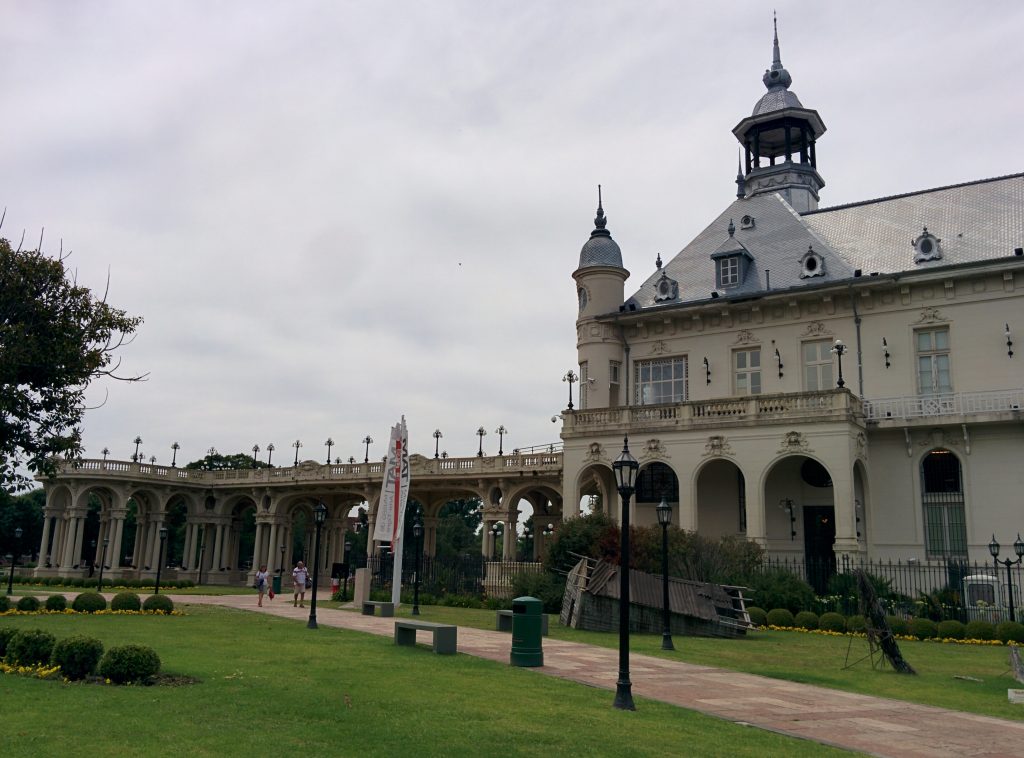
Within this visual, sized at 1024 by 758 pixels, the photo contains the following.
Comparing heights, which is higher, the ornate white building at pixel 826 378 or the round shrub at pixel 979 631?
the ornate white building at pixel 826 378

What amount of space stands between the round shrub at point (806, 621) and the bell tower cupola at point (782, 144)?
25838mm

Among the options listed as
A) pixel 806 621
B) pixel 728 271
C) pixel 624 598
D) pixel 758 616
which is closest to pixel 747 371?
pixel 728 271

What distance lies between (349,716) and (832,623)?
1946cm

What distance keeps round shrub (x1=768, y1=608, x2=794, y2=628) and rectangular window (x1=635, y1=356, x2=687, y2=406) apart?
14.4 meters

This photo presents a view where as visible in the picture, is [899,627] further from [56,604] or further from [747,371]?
[56,604]

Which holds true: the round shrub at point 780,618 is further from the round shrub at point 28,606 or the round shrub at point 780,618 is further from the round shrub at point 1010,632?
the round shrub at point 28,606

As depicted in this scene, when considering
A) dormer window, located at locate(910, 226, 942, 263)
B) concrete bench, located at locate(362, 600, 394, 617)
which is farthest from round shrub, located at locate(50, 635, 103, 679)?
dormer window, located at locate(910, 226, 942, 263)

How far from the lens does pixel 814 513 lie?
35.2m

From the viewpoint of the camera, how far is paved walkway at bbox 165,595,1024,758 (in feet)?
33.8

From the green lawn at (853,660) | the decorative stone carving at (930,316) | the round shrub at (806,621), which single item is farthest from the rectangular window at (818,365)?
the green lawn at (853,660)

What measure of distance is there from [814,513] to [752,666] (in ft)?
64.3

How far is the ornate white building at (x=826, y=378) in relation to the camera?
32.2m

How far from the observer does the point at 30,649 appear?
42.4ft

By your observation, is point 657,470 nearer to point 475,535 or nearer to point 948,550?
point 948,550
